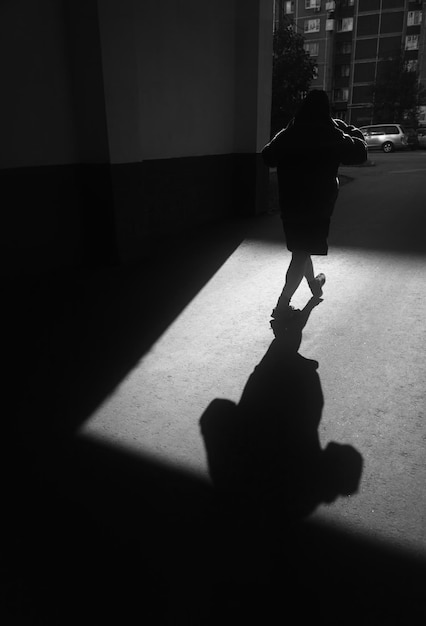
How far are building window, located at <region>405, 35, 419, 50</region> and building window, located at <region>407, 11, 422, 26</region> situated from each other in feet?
3.68

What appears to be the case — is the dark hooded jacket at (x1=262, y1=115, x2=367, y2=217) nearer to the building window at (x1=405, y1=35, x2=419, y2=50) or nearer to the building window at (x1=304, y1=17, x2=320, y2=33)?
the building window at (x1=405, y1=35, x2=419, y2=50)

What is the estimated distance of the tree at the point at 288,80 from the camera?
1400 cm

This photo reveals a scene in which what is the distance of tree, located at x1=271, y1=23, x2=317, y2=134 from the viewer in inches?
551

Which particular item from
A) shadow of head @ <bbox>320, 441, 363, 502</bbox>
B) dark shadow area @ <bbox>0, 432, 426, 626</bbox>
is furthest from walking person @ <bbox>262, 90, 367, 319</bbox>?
dark shadow area @ <bbox>0, 432, 426, 626</bbox>

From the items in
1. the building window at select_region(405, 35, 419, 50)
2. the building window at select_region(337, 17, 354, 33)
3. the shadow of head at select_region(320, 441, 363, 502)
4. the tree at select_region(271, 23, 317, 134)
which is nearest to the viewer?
the shadow of head at select_region(320, 441, 363, 502)

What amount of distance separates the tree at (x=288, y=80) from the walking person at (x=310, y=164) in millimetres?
11116

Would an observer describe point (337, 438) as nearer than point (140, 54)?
Yes

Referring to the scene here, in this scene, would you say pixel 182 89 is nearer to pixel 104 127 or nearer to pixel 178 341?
pixel 104 127

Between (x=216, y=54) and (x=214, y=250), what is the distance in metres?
3.48

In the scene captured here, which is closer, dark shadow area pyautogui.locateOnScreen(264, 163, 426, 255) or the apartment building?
dark shadow area pyautogui.locateOnScreen(264, 163, 426, 255)

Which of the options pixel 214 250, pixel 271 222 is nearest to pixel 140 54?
pixel 214 250

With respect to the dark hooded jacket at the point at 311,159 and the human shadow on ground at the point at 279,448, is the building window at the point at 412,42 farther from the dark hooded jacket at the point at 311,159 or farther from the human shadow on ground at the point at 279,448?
the human shadow on ground at the point at 279,448

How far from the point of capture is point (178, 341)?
3.77 m

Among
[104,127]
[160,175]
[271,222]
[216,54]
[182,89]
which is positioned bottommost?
[271,222]
